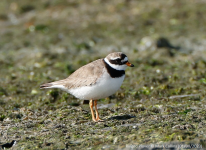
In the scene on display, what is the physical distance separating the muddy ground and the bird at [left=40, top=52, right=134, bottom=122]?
53 centimetres

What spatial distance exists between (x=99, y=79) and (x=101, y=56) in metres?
4.95

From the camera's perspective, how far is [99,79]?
19.6 feet

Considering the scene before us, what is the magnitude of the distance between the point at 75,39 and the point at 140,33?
8.19 feet

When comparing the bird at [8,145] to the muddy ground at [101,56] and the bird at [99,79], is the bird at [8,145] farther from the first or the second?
the bird at [99,79]

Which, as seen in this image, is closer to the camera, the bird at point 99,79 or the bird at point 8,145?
the bird at point 8,145

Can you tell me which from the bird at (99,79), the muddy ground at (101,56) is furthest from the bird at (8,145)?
the bird at (99,79)

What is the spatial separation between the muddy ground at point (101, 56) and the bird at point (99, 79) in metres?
0.53

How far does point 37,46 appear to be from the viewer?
12.0 metres

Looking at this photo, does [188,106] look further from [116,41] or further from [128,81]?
[116,41]

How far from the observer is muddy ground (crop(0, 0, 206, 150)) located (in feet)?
17.7

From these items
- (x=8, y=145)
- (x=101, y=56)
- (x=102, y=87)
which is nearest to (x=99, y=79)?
(x=102, y=87)

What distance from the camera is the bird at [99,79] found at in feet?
19.5

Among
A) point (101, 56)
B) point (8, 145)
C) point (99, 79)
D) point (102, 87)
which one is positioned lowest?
point (8, 145)

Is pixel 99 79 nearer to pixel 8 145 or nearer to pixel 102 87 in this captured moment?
pixel 102 87
